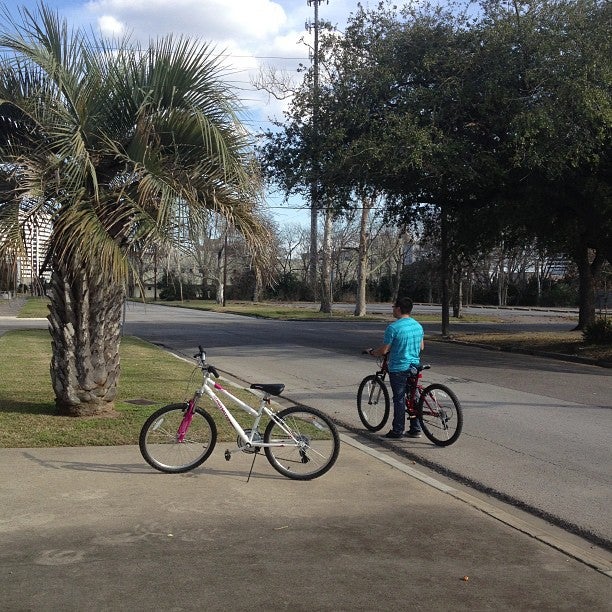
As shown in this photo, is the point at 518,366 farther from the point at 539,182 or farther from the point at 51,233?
the point at 51,233

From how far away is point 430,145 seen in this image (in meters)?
17.3

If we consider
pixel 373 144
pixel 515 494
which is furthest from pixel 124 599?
pixel 373 144

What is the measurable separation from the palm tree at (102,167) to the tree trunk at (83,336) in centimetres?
1

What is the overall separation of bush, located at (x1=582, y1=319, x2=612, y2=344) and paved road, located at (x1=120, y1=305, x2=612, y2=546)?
6.90 ft

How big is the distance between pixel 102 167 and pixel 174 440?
3351 mm

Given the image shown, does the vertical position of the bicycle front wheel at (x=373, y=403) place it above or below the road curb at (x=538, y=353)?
above

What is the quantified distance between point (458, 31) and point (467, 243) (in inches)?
245

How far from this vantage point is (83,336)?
8.56 m

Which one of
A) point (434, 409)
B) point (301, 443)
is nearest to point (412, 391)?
point (434, 409)

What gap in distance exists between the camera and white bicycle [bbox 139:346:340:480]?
6.79 meters

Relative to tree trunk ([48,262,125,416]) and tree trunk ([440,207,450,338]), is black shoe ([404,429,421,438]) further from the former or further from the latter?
tree trunk ([440,207,450,338])

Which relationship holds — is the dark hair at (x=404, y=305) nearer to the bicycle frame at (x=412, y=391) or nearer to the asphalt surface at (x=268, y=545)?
the bicycle frame at (x=412, y=391)

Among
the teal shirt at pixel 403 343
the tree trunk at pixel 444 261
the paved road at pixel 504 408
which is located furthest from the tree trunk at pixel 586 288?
the teal shirt at pixel 403 343

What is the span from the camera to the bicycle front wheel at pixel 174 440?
6.83 meters
